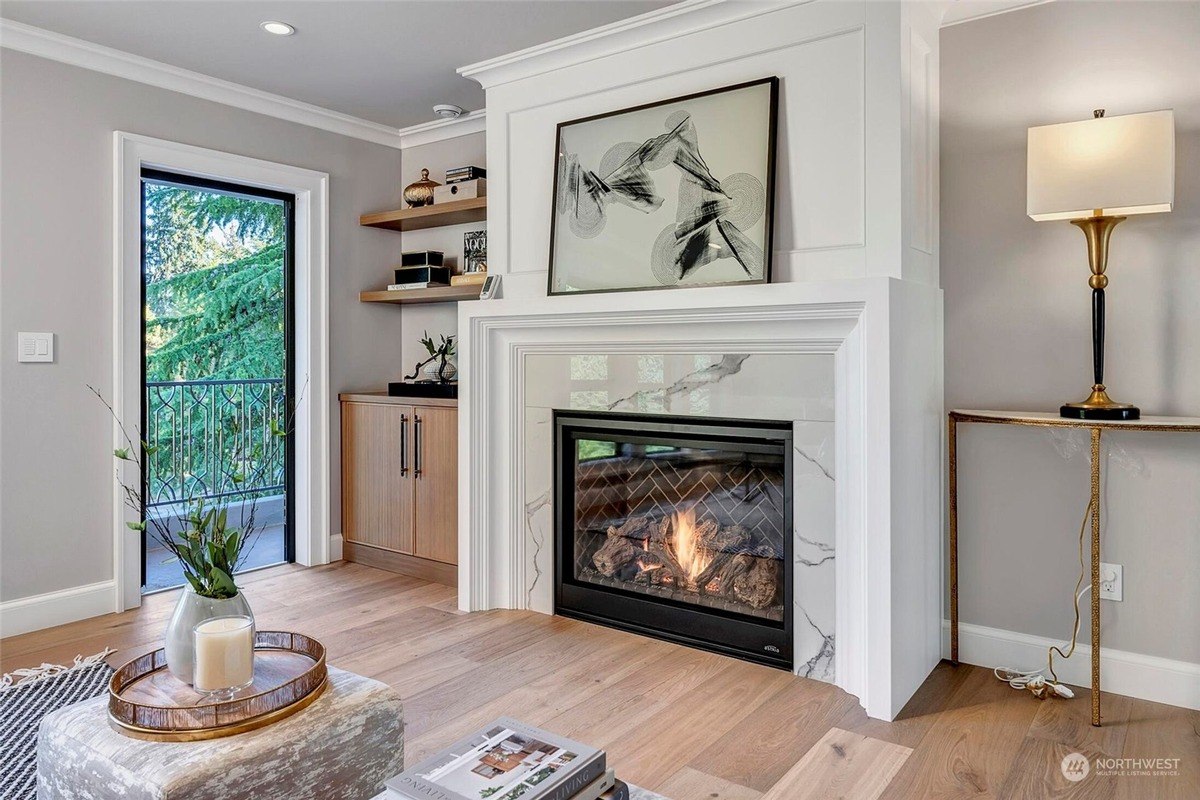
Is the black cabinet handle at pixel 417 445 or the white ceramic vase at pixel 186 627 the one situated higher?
the black cabinet handle at pixel 417 445

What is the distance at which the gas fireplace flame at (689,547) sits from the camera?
10.0ft

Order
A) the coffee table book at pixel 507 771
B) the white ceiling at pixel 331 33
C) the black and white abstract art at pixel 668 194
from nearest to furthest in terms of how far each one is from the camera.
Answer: the coffee table book at pixel 507 771 → the black and white abstract art at pixel 668 194 → the white ceiling at pixel 331 33

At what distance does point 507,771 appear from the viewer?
1.16 m

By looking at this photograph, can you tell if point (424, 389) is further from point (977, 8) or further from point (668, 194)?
point (977, 8)

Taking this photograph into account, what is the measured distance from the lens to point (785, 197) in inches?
108

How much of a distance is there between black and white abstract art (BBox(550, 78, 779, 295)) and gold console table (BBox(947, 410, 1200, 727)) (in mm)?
863

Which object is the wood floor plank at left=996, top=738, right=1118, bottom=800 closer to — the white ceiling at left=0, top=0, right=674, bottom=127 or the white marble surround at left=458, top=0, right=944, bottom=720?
the white marble surround at left=458, top=0, right=944, bottom=720

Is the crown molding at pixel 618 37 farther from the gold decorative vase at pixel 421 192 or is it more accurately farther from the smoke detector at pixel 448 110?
the gold decorative vase at pixel 421 192

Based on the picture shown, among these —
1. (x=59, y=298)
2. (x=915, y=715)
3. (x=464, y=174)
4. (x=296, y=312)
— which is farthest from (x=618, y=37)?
(x=915, y=715)

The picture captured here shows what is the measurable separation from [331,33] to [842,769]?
10.4 ft

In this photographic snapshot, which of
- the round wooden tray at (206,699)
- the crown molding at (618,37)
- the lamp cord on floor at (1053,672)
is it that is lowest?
the lamp cord on floor at (1053,672)

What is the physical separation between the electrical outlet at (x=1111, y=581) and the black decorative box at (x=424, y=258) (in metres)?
3.35

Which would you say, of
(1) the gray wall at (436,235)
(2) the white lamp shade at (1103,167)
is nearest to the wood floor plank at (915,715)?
(2) the white lamp shade at (1103,167)

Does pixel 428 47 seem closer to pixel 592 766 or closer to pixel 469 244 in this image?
pixel 469 244
